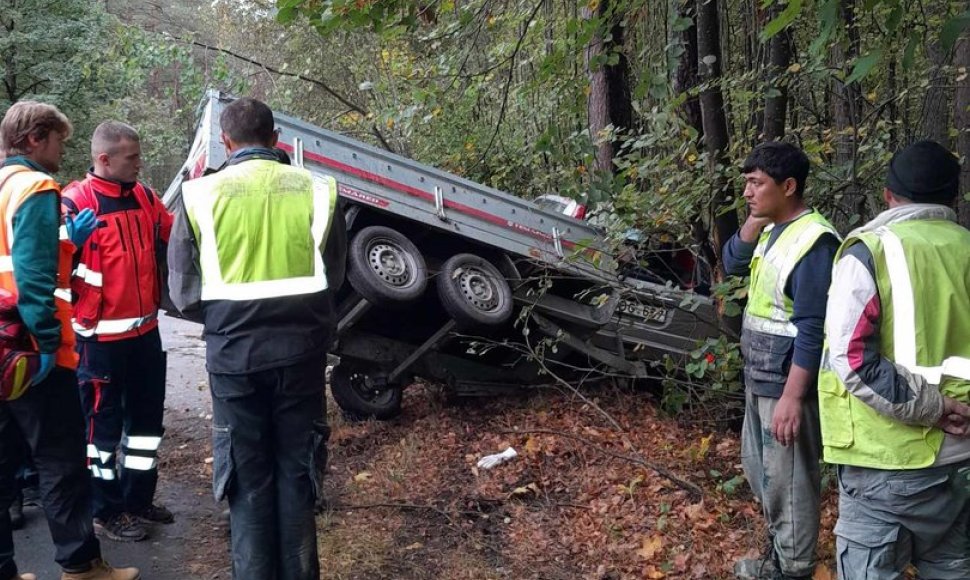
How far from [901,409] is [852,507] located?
0.39 meters

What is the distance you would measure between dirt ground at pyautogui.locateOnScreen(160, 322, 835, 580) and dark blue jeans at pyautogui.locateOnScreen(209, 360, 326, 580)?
756mm

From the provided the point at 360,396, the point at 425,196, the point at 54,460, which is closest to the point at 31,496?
the point at 54,460

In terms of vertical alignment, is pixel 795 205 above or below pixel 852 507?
above

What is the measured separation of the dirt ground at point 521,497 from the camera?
159 inches

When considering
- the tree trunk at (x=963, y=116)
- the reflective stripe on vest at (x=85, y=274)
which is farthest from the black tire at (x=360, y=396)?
the tree trunk at (x=963, y=116)

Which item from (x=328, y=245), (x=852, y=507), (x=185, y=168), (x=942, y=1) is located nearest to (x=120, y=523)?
(x=328, y=245)

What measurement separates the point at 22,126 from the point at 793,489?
3.63m

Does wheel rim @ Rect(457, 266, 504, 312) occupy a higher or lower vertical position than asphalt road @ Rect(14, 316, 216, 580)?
higher

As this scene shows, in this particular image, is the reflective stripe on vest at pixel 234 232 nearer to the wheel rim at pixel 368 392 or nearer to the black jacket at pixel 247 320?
the black jacket at pixel 247 320

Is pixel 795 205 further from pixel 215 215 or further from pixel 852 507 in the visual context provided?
pixel 215 215

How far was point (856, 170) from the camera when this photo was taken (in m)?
4.86

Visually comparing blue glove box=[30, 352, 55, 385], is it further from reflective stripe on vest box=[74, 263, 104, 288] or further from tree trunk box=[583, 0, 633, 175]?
tree trunk box=[583, 0, 633, 175]

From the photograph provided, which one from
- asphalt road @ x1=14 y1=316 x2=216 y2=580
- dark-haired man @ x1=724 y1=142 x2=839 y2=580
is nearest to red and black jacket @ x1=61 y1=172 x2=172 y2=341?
A: asphalt road @ x1=14 y1=316 x2=216 y2=580

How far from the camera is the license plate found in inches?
245
